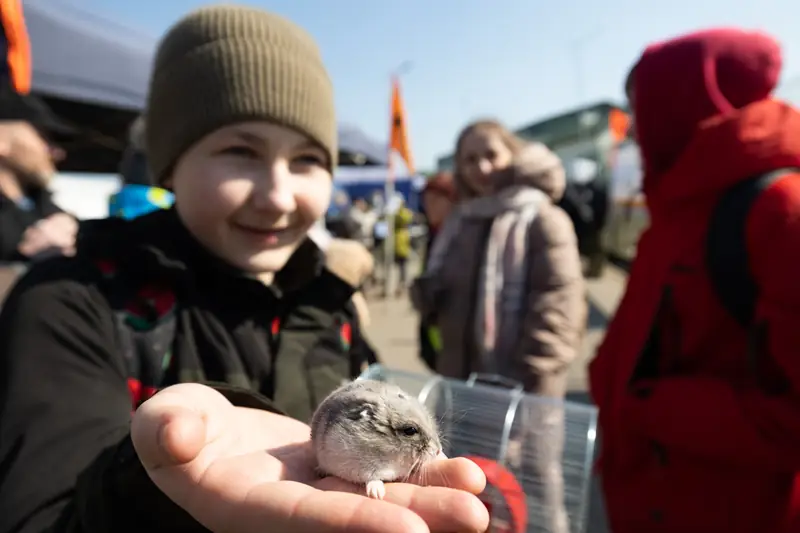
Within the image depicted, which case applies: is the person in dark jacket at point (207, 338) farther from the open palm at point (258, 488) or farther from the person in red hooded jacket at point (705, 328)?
the person in red hooded jacket at point (705, 328)

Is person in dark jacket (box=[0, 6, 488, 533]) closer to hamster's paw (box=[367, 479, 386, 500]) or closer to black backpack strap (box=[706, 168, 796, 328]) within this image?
hamster's paw (box=[367, 479, 386, 500])

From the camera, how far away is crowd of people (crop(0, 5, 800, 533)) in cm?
92

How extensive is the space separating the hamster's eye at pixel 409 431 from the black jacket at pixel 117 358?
1.23 ft

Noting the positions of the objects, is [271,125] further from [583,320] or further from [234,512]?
[583,320]

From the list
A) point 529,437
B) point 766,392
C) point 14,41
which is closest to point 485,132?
point 529,437

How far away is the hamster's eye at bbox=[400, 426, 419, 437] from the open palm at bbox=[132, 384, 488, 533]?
71mm

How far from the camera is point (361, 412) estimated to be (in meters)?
0.96

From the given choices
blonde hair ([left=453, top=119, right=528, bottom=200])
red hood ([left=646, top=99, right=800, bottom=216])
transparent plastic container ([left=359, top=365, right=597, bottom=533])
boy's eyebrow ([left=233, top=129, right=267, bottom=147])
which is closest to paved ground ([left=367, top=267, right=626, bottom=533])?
transparent plastic container ([left=359, top=365, right=597, bottom=533])

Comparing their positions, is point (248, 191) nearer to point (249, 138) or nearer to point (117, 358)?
point (249, 138)

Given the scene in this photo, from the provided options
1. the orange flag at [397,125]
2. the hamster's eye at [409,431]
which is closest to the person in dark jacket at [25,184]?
the hamster's eye at [409,431]

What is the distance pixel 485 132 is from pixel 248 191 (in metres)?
2.42

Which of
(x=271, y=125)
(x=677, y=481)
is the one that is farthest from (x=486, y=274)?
(x=271, y=125)

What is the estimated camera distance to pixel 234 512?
79cm

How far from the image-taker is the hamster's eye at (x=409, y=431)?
0.96 m
